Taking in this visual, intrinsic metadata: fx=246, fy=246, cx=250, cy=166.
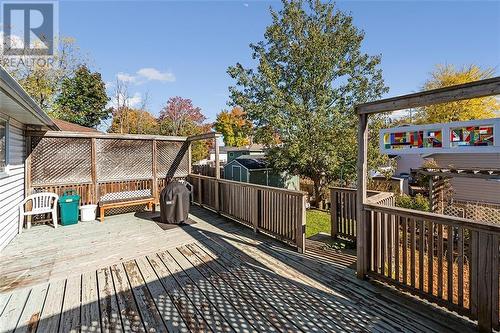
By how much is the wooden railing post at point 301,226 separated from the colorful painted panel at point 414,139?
1.57 metres

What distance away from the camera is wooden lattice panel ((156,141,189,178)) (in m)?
7.79

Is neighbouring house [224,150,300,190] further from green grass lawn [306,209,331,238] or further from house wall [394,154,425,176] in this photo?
house wall [394,154,425,176]

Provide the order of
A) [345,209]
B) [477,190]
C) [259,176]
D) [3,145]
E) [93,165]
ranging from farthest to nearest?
[259,176], [477,190], [93,165], [345,209], [3,145]

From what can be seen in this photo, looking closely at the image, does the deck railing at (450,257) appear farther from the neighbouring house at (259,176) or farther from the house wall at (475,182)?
the house wall at (475,182)

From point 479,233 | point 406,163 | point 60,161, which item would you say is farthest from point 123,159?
point 406,163

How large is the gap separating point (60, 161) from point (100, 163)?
87 centimetres

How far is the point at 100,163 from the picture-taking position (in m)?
6.70

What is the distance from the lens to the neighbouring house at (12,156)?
12.5 ft

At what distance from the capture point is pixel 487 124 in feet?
7.26

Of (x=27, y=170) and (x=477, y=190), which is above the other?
(x=27, y=170)

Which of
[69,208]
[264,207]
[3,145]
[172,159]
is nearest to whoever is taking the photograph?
[3,145]

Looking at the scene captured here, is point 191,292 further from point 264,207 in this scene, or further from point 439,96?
point 439,96

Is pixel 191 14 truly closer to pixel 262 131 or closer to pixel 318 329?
pixel 262 131

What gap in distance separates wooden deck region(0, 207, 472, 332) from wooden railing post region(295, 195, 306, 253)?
0.23 metres
